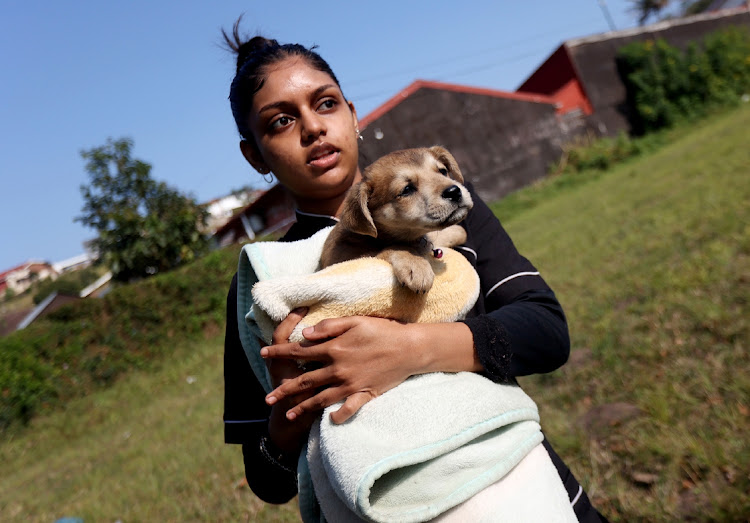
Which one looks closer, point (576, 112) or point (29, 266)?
point (576, 112)

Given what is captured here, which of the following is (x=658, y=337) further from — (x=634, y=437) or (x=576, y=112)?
(x=576, y=112)

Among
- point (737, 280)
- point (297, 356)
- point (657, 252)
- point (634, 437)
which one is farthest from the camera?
point (657, 252)

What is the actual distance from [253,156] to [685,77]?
2456 cm

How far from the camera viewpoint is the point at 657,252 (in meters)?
6.98

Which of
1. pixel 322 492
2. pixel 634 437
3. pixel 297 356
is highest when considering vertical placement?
pixel 297 356

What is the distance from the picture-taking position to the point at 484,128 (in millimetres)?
21031

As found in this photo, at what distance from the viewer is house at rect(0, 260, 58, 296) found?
53.5m

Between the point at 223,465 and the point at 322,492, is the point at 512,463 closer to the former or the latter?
the point at 322,492

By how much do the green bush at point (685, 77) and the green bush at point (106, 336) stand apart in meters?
18.5

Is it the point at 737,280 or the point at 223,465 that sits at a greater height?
the point at 223,465

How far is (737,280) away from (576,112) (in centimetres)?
1994

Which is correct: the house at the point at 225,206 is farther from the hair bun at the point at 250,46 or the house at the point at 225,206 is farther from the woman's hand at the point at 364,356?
the woman's hand at the point at 364,356

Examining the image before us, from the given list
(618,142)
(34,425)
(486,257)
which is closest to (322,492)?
(486,257)

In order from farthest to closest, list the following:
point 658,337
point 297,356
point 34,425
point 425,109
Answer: point 425,109, point 34,425, point 658,337, point 297,356
